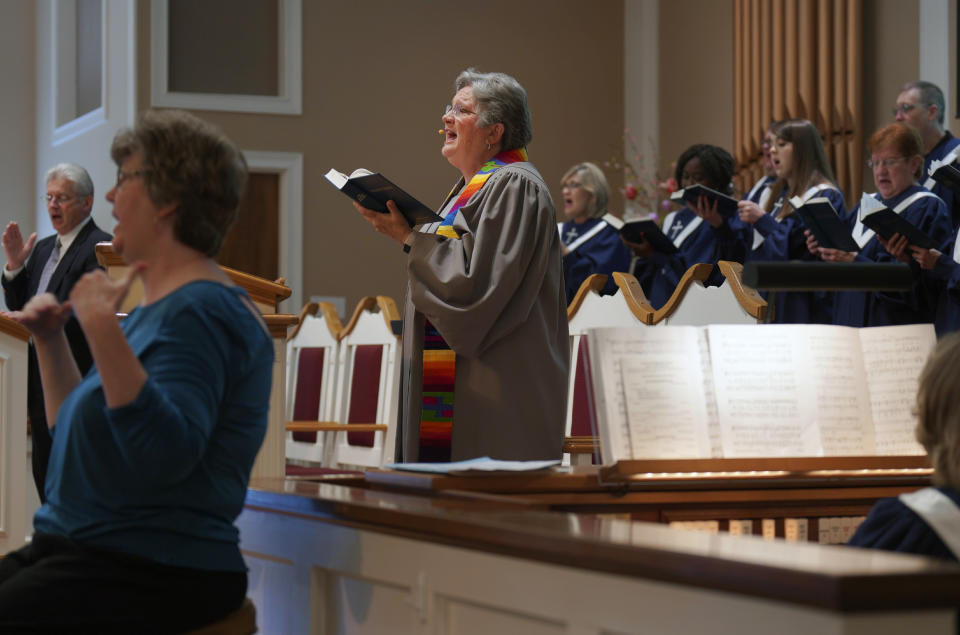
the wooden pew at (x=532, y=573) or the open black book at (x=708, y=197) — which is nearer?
the wooden pew at (x=532, y=573)

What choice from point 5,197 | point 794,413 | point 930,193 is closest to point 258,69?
point 5,197

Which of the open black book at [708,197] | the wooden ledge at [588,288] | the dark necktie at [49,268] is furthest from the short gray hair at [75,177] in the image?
the open black book at [708,197]

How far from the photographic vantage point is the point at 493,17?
33.1 feet

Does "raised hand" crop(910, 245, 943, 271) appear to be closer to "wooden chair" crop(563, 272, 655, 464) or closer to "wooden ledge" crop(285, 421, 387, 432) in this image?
"wooden chair" crop(563, 272, 655, 464)

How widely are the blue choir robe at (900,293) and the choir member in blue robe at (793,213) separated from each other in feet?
0.92

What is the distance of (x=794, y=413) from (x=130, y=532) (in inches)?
50.1

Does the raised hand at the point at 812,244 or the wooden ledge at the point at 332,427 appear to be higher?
the raised hand at the point at 812,244

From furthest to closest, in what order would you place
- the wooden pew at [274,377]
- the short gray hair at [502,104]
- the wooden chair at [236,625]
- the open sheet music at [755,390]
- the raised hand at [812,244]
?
the raised hand at [812,244] < the short gray hair at [502,104] < the wooden pew at [274,377] < the open sheet music at [755,390] < the wooden chair at [236,625]

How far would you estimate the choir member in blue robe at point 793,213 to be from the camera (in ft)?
17.9

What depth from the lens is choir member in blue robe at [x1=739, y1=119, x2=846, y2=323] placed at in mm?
5441

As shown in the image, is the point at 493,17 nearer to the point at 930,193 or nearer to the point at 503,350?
the point at 930,193

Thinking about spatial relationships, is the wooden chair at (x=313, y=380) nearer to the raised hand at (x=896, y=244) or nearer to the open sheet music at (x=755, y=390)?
the raised hand at (x=896, y=244)

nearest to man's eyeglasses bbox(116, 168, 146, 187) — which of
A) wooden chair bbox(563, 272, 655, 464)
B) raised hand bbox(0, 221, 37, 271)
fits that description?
wooden chair bbox(563, 272, 655, 464)

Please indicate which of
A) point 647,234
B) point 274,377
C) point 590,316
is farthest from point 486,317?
point 647,234
